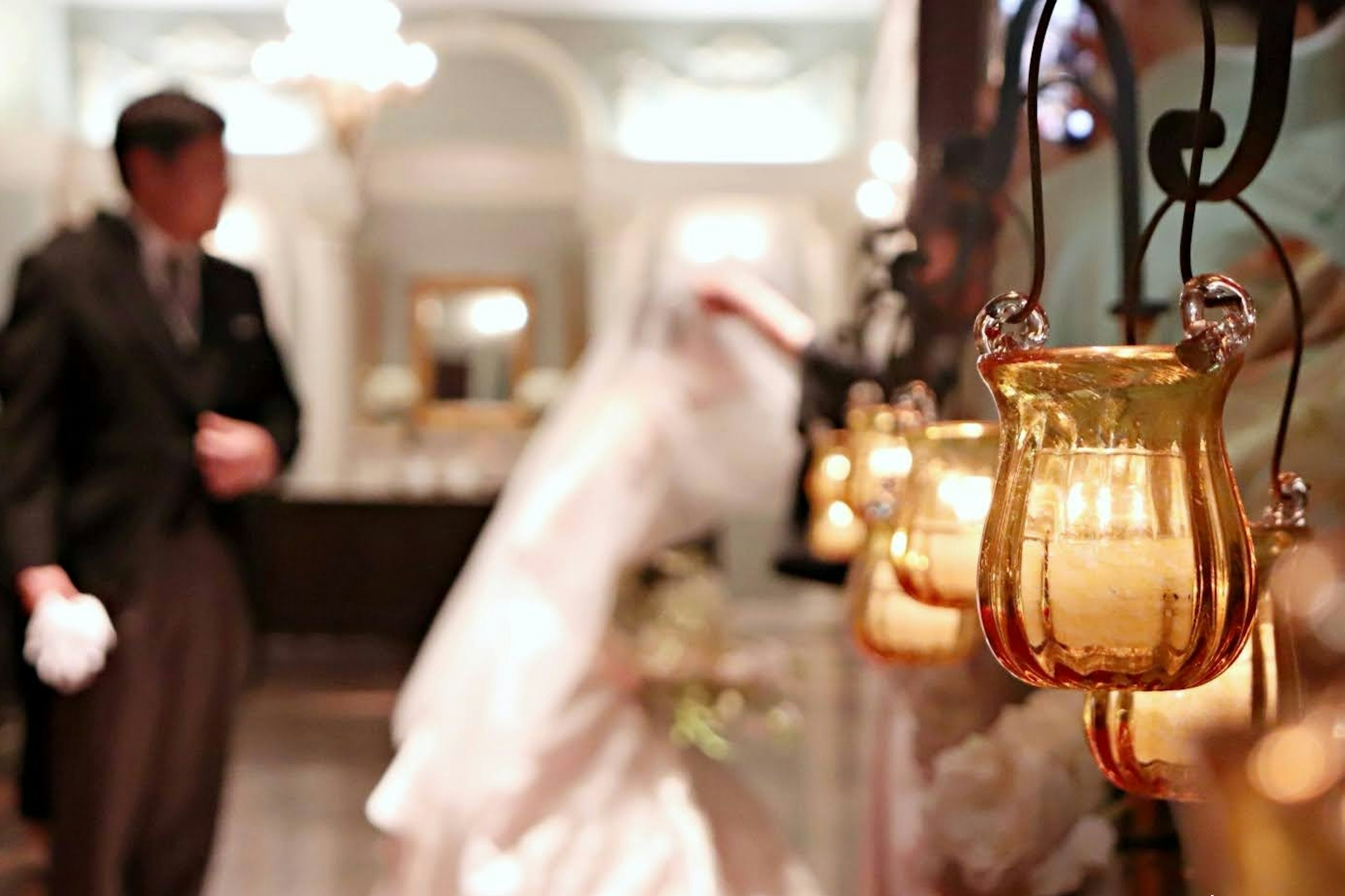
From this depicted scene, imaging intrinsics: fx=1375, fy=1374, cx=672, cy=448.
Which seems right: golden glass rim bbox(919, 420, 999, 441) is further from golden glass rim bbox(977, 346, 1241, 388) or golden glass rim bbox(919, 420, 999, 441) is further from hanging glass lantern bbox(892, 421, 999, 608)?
golden glass rim bbox(977, 346, 1241, 388)

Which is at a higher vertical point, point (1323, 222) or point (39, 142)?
point (39, 142)

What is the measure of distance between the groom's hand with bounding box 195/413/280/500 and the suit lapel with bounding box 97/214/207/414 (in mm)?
51

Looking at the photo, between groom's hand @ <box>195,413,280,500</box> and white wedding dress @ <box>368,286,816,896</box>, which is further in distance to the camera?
white wedding dress @ <box>368,286,816,896</box>

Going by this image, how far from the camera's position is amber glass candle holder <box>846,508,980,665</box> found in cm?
110

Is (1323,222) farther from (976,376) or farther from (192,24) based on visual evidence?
(192,24)

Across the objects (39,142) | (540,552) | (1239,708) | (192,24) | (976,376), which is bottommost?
(540,552)

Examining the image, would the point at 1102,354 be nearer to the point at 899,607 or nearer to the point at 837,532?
the point at 899,607

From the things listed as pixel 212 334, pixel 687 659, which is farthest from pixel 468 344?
pixel 212 334

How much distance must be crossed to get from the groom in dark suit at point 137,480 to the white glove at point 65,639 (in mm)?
20

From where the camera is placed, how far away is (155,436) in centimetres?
167

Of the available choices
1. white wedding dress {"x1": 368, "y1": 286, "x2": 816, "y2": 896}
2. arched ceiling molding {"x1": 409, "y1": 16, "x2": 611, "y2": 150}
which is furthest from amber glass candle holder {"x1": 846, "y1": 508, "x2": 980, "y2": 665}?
arched ceiling molding {"x1": 409, "y1": 16, "x2": 611, "y2": 150}

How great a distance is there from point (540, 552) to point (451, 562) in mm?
4389

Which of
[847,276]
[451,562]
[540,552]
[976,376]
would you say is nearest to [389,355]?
[451,562]

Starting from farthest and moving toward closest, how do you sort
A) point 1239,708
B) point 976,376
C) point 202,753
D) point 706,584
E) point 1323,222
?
1. point 706,584
2. point 202,753
3. point 976,376
4. point 1323,222
5. point 1239,708
